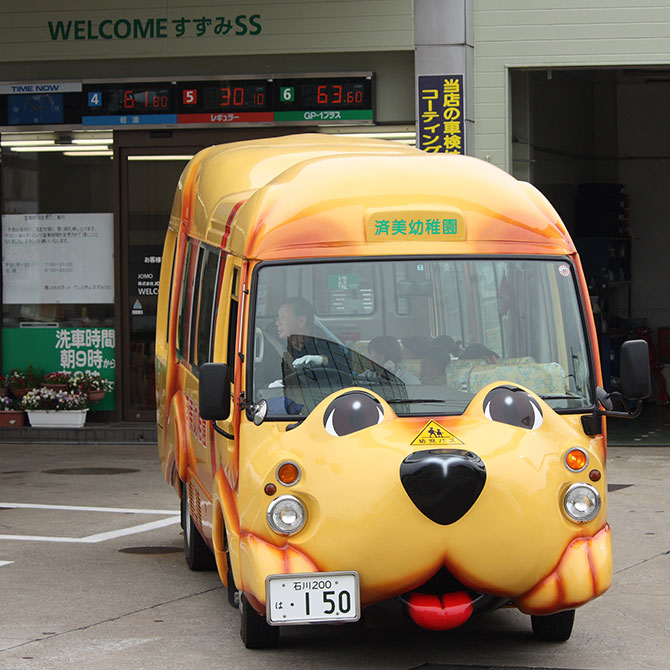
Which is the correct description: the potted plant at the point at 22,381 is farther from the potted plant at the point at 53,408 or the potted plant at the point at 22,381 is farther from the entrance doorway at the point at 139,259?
the entrance doorway at the point at 139,259

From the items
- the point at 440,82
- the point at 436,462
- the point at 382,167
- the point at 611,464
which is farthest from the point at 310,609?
the point at 440,82

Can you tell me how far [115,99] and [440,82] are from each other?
3.92m

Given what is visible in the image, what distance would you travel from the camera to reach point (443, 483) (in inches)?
232

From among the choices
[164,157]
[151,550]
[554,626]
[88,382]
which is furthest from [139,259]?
[554,626]

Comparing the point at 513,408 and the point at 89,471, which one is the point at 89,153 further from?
the point at 513,408

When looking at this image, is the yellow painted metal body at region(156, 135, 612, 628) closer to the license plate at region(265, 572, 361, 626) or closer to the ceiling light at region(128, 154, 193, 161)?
the license plate at region(265, 572, 361, 626)

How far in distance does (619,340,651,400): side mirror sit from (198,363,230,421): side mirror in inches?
77.4

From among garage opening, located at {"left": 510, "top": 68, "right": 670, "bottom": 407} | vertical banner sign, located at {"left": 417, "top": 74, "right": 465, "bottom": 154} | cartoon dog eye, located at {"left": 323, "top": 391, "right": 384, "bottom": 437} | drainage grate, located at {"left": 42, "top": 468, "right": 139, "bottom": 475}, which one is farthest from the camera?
garage opening, located at {"left": 510, "top": 68, "right": 670, "bottom": 407}

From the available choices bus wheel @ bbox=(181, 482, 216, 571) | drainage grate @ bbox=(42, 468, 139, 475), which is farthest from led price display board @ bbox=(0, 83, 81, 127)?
bus wheel @ bbox=(181, 482, 216, 571)

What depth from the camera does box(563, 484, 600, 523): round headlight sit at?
20.2 feet

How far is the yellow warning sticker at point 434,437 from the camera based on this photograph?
6055 millimetres

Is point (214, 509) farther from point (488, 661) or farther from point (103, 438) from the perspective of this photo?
point (103, 438)

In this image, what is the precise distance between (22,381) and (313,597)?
10.9 metres

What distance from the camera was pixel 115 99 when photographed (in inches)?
630
